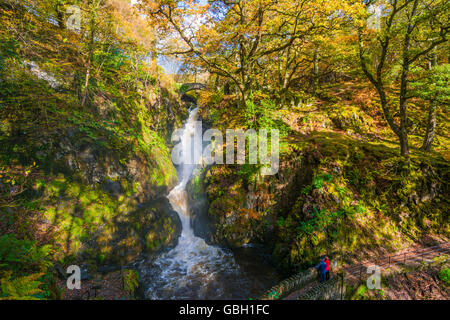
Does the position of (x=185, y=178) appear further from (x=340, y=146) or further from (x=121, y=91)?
(x=340, y=146)

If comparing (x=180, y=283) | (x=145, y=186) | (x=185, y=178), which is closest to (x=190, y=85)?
(x=185, y=178)

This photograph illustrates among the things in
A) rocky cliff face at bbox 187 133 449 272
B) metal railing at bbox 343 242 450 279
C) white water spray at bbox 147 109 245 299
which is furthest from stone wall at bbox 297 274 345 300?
white water spray at bbox 147 109 245 299

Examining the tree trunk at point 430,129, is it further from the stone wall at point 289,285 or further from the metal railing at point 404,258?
the stone wall at point 289,285

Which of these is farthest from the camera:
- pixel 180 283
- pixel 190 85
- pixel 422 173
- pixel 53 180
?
pixel 190 85

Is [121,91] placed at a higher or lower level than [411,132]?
higher

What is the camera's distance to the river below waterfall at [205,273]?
25.1 ft

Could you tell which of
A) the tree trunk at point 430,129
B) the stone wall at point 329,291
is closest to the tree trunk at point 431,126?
the tree trunk at point 430,129

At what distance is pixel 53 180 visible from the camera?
7688 millimetres

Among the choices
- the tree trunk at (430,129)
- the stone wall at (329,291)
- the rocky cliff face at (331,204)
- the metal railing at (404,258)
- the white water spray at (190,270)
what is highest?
the tree trunk at (430,129)

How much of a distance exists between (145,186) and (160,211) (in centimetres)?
190

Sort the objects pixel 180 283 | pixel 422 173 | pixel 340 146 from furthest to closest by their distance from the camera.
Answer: pixel 340 146 < pixel 422 173 < pixel 180 283

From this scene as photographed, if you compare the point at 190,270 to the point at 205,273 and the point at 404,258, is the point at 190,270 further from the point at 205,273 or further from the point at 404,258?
the point at 404,258

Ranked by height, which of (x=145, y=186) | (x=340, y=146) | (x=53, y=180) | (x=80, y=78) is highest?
(x=80, y=78)

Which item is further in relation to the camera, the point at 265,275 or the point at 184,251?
the point at 184,251
